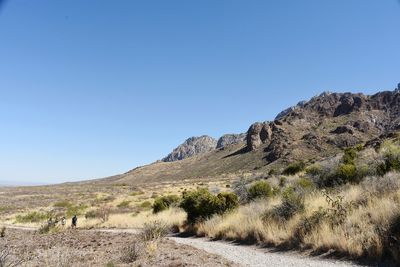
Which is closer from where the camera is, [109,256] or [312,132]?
[109,256]

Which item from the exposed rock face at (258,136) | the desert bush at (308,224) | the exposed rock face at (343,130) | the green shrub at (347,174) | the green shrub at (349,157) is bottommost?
the desert bush at (308,224)

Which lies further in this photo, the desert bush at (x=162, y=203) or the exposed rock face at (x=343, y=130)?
the exposed rock face at (x=343, y=130)

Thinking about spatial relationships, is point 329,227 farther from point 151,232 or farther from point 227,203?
point 227,203

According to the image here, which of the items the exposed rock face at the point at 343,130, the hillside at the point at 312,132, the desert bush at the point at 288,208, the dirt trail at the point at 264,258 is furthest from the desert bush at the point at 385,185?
the exposed rock face at the point at 343,130

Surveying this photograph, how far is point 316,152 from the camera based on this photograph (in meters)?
110

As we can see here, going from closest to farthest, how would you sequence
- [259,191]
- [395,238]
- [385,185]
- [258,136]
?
[395,238]
[385,185]
[259,191]
[258,136]

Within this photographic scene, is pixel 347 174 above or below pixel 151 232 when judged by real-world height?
above

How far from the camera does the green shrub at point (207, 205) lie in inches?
807

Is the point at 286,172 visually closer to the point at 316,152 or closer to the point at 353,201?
the point at 353,201

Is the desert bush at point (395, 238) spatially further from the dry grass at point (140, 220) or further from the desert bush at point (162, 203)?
the desert bush at point (162, 203)

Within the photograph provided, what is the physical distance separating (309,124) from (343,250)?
138 meters

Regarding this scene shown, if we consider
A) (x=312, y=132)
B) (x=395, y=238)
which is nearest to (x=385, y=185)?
(x=395, y=238)

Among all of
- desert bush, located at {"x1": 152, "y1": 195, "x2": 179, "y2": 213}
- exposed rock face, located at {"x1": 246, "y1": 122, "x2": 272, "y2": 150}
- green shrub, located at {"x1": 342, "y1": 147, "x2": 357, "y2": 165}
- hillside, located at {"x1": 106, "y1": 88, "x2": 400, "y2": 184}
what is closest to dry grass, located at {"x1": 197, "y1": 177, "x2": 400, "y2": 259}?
green shrub, located at {"x1": 342, "y1": 147, "x2": 357, "y2": 165}

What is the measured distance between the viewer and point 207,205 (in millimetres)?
20641
